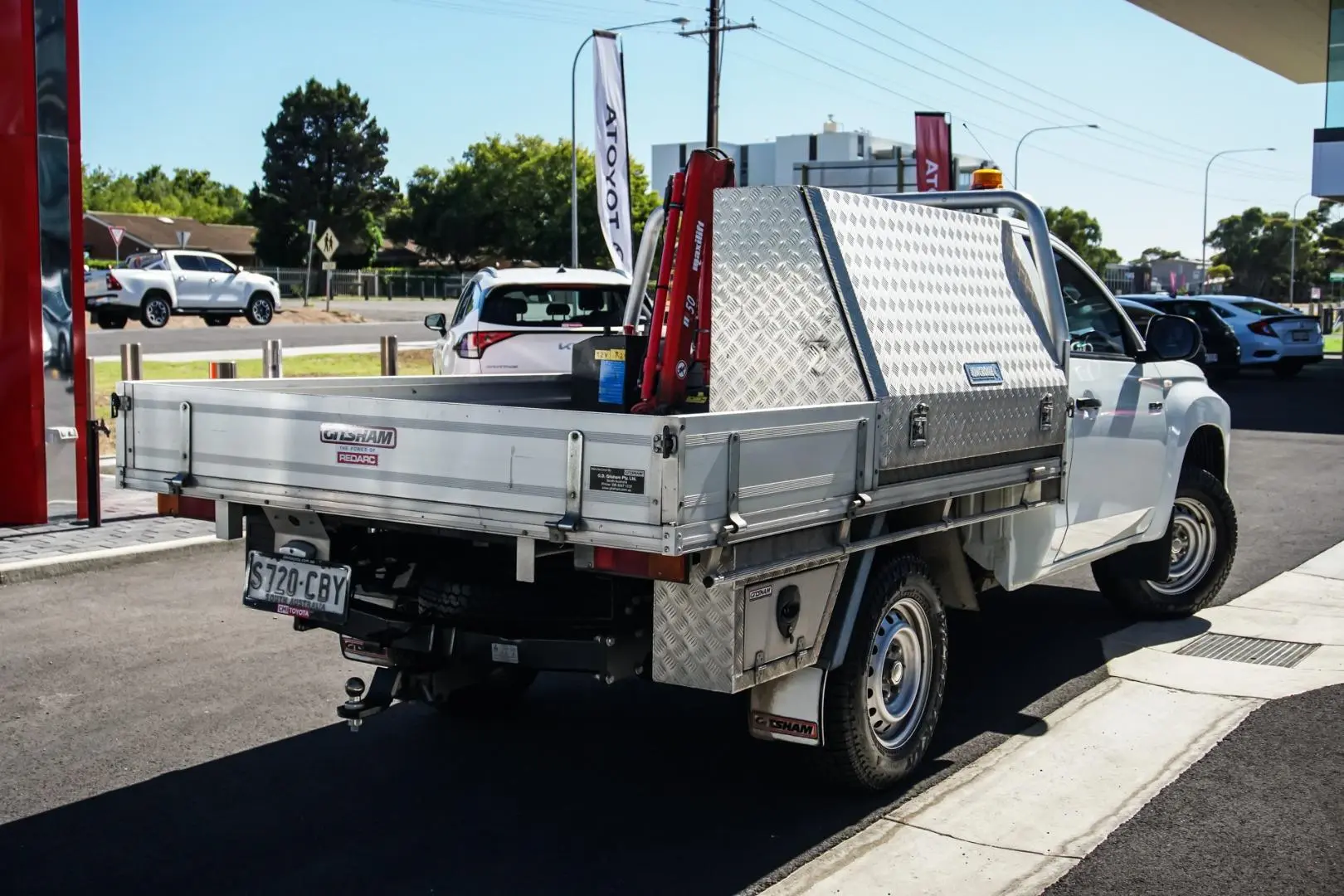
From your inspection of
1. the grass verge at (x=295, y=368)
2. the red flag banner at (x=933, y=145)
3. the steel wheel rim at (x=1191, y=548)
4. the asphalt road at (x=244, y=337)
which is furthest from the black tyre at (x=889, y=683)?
the red flag banner at (x=933, y=145)

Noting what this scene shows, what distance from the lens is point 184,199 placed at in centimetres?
12069

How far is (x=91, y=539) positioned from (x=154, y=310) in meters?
28.0

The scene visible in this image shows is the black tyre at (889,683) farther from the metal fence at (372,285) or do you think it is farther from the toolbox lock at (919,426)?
the metal fence at (372,285)

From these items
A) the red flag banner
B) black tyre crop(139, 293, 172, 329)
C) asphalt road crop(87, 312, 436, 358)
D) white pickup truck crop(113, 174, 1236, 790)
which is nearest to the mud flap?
white pickup truck crop(113, 174, 1236, 790)

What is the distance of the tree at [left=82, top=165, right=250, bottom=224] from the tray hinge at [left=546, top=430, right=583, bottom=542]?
112187 millimetres

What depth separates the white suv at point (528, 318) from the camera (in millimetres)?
12508

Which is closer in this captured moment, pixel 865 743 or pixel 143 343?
pixel 865 743

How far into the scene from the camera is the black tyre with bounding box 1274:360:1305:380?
28.5 meters

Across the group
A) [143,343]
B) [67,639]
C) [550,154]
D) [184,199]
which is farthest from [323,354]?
[184,199]

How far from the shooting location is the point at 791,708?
15.5 ft

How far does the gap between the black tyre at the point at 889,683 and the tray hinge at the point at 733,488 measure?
3.29ft

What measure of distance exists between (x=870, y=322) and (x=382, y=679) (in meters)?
2.26

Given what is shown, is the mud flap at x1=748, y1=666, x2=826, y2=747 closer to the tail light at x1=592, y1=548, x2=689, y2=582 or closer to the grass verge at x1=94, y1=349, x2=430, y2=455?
the tail light at x1=592, y1=548, x2=689, y2=582

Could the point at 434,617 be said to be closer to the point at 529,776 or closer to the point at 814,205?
the point at 529,776
